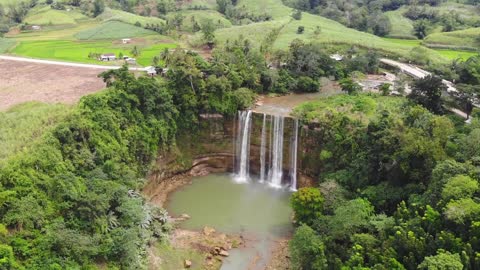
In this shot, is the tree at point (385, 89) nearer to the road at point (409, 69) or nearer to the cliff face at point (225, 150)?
the road at point (409, 69)

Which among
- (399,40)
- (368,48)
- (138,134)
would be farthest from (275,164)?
(399,40)

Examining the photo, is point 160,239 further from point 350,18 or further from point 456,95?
point 350,18

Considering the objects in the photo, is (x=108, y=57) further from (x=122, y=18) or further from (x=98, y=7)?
(x=98, y=7)

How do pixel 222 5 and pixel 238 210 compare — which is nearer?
pixel 238 210


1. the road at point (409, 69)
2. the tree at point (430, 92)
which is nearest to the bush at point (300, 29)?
the road at point (409, 69)

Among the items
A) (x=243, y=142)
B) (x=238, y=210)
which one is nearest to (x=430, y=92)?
(x=243, y=142)

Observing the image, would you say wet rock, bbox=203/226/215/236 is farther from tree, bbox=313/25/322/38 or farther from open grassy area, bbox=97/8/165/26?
open grassy area, bbox=97/8/165/26
